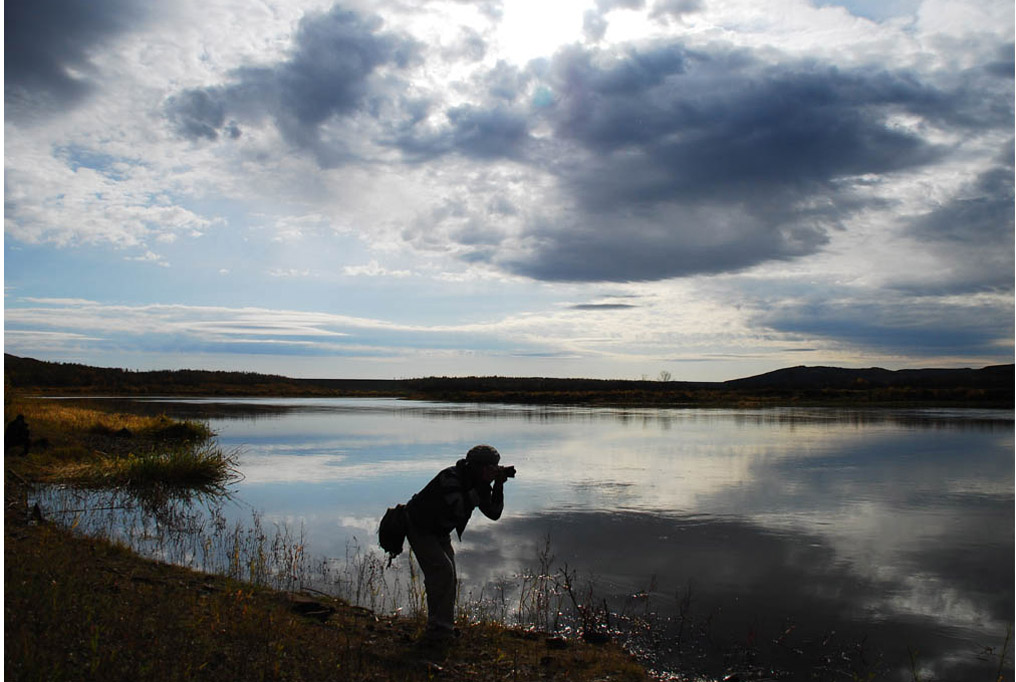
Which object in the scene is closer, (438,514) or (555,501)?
(438,514)

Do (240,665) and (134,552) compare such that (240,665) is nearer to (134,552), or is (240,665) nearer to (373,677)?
(373,677)

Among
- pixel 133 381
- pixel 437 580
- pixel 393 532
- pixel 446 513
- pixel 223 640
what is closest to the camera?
pixel 223 640

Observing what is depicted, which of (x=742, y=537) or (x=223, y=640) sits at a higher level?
(x=223, y=640)

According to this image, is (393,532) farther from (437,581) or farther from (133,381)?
(133,381)

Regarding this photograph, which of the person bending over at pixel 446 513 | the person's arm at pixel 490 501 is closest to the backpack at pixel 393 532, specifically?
the person bending over at pixel 446 513

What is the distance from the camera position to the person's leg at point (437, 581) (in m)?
6.21

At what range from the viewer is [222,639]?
→ 582cm

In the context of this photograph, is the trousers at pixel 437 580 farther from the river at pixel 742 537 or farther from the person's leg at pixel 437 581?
the river at pixel 742 537

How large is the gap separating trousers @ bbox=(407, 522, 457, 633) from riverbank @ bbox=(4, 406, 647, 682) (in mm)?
231

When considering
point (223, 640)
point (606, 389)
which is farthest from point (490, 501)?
point (606, 389)

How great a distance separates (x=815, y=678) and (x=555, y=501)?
865cm

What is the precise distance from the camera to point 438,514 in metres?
6.15

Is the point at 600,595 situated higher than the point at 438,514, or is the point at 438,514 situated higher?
the point at 438,514

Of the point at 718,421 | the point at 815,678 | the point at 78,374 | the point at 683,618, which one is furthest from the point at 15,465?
the point at 78,374
